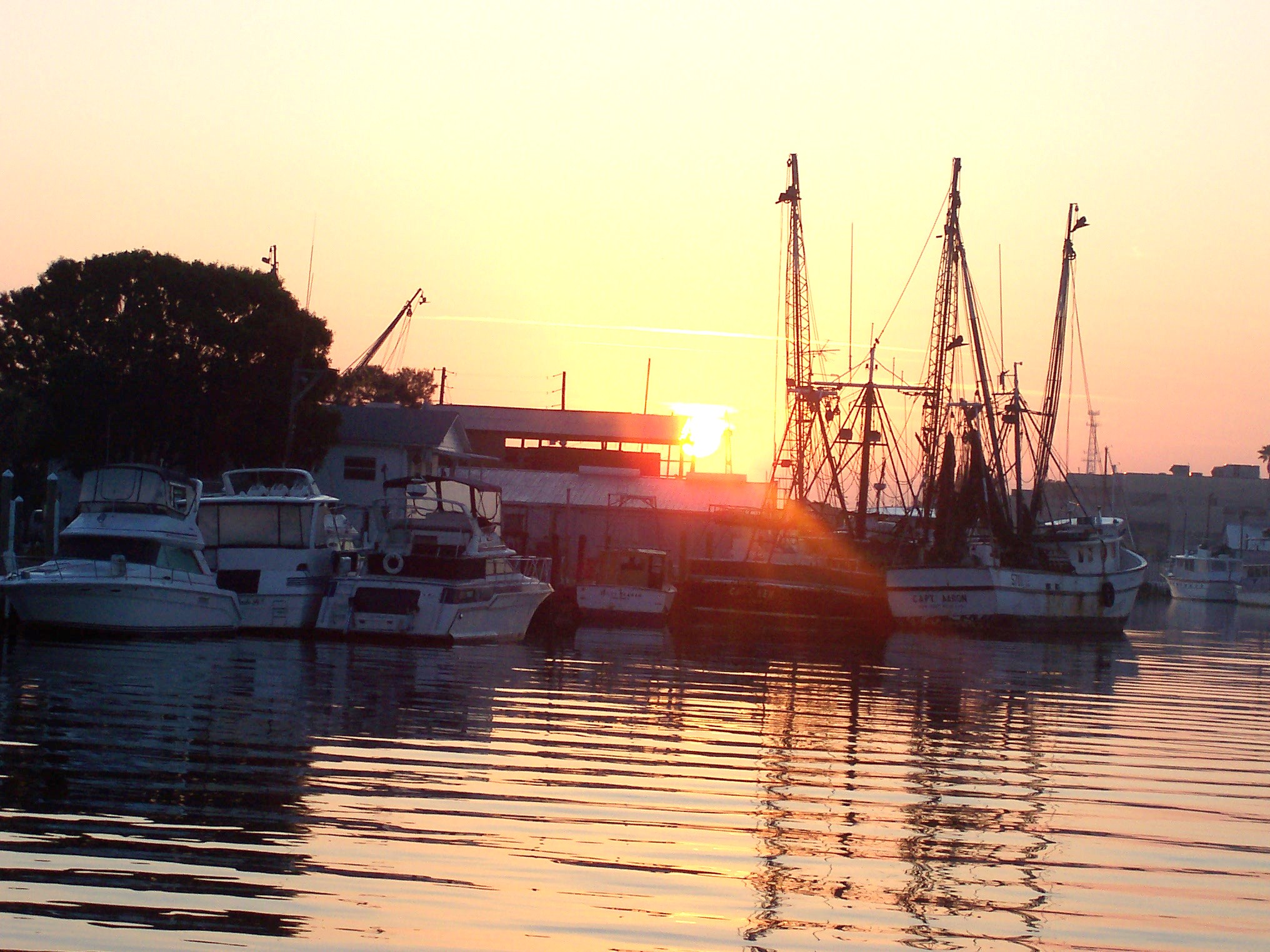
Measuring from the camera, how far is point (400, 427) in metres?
64.2

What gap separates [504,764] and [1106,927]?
7343 mm

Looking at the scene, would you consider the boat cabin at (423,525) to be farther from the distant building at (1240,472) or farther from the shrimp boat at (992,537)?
the distant building at (1240,472)

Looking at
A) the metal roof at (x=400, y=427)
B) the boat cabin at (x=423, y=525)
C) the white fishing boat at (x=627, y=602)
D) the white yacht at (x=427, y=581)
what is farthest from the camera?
the metal roof at (x=400, y=427)

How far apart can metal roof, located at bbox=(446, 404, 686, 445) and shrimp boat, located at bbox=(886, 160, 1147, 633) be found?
13.9m

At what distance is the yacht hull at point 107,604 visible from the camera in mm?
29562

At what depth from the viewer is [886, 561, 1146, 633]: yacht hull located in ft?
186

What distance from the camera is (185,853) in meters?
10.2

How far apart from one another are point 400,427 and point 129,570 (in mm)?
33682

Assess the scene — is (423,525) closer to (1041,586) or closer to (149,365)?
(149,365)

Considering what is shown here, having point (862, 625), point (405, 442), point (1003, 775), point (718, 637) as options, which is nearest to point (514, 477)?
point (405, 442)

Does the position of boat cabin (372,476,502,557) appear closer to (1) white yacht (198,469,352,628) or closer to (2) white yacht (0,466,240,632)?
(1) white yacht (198,469,352,628)

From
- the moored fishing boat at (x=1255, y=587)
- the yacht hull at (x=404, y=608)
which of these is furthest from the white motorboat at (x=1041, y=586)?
the moored fishing boat at (x=1255, y=587)

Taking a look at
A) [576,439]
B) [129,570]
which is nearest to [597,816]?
[129,570]

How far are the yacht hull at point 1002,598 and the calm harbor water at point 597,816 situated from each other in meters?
31.0
